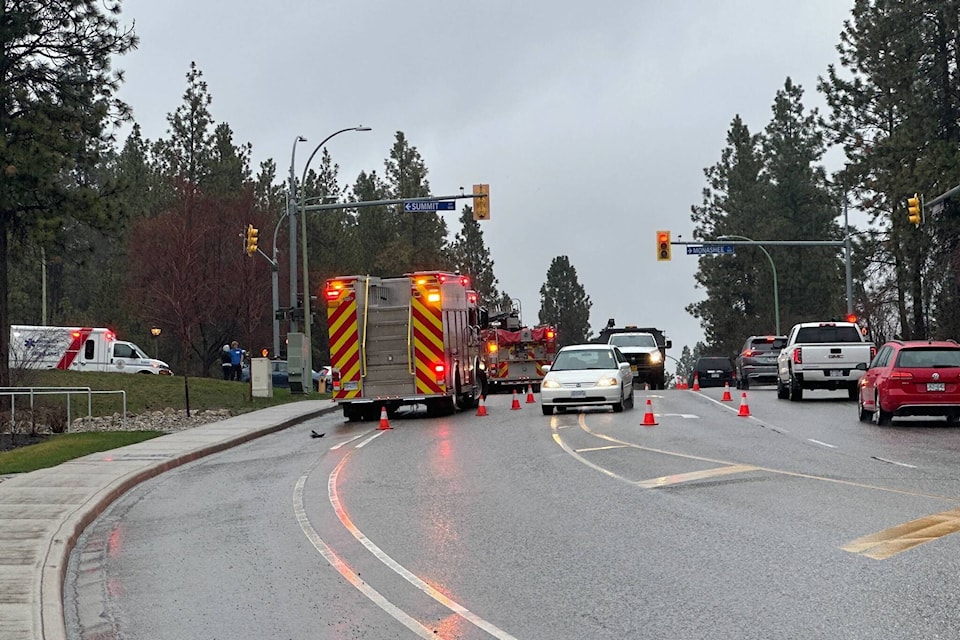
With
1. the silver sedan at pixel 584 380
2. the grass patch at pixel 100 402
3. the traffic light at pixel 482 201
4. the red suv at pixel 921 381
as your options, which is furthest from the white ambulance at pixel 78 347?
the red suv at pixel 921 381

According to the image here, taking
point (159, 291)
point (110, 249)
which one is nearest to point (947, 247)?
point (159, 291)

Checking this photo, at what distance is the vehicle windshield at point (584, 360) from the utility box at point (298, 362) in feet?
44.8

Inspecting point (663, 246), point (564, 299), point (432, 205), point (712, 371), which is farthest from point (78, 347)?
point (564, 299)

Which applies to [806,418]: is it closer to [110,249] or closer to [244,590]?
[244,590]

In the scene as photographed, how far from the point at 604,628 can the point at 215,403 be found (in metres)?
31.3

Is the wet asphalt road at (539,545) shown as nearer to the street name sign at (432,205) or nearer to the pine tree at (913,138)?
the street name sign at (432,205)

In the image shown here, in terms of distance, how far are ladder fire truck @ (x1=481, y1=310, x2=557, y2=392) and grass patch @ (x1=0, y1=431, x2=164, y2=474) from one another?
71.6 feet

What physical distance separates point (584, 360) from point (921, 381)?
8.27 metres

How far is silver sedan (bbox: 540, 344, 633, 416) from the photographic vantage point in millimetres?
28562

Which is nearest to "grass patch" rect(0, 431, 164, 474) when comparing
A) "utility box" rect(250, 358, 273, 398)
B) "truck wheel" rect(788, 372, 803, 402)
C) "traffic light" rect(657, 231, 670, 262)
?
"utility box" rect(250, 358, 273, 398)

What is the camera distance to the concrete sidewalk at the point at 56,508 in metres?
8.98

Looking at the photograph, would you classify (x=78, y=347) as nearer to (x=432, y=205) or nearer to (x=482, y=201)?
(x=432, y=205)

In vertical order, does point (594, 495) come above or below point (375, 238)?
below

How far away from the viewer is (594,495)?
14.5 metres
